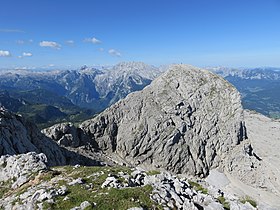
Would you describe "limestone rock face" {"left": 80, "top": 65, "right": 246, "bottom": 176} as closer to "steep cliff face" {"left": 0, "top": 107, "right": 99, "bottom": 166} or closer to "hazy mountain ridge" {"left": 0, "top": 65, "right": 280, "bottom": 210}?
"hazy mountain ridge" {"left": 0, "top": 65, "right": 280, "bottom": 210}

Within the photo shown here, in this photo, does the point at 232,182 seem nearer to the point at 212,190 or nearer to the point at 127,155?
the point at 127,155

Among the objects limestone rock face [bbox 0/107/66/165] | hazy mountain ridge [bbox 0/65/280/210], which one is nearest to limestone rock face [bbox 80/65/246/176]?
hazy mountain ridge [bbox 0/65/280/210]

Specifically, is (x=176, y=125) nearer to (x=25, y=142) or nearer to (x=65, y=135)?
(x=65, y=135)

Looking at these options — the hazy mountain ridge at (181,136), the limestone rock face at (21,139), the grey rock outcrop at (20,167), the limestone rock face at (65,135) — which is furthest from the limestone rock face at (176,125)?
Answer: the grey rock outcrop at (20,167)

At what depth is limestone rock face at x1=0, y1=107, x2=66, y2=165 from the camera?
5694 centimetres

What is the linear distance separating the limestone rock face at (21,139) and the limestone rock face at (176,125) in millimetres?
35263

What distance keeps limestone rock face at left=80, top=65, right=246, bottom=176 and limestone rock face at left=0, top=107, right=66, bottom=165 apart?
35.3 m

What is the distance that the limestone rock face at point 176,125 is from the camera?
113688 millimetres

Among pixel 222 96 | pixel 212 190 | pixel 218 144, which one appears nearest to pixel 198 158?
pixel 218 144

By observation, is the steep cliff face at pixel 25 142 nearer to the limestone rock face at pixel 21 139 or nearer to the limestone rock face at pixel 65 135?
the limestone rock face at pixel 21 139

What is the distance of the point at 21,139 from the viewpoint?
64438mm

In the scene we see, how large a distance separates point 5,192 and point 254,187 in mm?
99485

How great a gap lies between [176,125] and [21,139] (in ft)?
228

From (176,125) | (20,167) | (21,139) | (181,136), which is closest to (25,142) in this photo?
(21,139)
